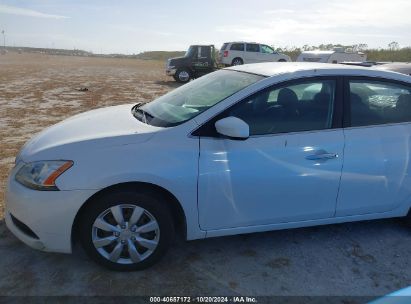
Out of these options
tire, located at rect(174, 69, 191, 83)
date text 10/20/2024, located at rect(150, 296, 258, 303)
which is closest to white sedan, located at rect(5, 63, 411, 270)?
date text 10/20/2024, located at rect(150, 296, 258, 303)

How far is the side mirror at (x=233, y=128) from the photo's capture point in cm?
312

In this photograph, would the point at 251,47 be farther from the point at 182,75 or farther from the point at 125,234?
the point at 125,234

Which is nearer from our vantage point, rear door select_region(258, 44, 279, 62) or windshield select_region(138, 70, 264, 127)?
windshield select_region(138, 70, 264, 127)

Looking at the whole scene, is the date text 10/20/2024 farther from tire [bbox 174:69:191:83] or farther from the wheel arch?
tire [bbox 174:69:191:83]

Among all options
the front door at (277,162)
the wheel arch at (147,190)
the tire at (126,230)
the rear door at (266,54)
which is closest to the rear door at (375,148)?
the front door at (277,162)

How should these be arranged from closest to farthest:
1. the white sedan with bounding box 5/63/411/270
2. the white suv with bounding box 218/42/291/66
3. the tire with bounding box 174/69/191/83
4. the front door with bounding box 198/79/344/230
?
the white sedan with bounding box 5/63/411/270
the front door with bounding box 198/79/344/230
the tire with bounding box 174/69/191/83
the white suv with bounding box 218/42/291/66

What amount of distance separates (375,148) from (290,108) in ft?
2.72

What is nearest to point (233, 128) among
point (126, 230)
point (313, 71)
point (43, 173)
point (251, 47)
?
point (313, 71)

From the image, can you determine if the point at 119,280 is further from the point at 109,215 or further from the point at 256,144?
the point at 256,144

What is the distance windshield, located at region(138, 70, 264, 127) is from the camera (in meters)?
3.47

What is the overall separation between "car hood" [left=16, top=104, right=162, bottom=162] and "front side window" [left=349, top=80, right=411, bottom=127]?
5.86ft

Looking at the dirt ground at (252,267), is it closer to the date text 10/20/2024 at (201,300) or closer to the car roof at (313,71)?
the date text 10/20/2024 at (201,300)

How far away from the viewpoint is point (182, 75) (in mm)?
20656

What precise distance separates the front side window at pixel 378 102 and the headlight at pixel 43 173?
2445 mm
